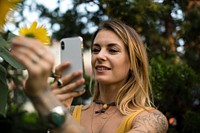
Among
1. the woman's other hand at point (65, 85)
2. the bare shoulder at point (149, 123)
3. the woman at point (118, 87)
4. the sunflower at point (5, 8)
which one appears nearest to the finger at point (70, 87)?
the woman's other hand at point (65, 85)

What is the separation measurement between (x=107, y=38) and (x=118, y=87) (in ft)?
0.73

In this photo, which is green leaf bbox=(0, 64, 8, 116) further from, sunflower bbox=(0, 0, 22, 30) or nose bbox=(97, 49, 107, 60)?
sunflower bbox=(0, 0, 22, 30)

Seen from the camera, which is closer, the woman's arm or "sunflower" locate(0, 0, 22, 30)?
"sunflower" locate(0, 0, 22, 30)

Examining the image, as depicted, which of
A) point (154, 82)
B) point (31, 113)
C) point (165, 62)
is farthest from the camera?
point (31, 113)

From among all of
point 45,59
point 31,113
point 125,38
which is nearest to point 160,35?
point 31,113

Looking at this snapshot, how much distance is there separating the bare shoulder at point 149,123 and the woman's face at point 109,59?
0.67 ft

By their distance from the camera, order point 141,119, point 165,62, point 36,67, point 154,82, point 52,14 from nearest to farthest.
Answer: point 36,67 < point 141,119 < point 154,82 < point 165,62 < point 52,14

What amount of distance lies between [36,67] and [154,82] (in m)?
3.26

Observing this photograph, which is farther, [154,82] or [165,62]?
A: [165,62]

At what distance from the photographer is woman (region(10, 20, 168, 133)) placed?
2.17m

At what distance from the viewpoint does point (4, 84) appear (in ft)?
7.09

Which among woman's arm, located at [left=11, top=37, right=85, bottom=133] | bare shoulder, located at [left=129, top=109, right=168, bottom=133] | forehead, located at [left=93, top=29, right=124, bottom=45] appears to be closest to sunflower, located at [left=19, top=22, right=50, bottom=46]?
woman's arm, located at [left=11, top=37, right=85, bottom=133]

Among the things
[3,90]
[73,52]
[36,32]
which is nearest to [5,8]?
[36,32]

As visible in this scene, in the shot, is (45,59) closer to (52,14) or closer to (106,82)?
(106,82)
